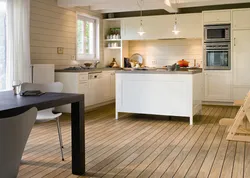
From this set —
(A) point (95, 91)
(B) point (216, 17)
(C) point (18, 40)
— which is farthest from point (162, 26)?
(C) point (18, 40)

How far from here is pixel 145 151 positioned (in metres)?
3.77

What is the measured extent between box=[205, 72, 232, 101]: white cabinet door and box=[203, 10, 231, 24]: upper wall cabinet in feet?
4.02

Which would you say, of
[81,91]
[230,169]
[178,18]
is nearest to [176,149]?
[230,169]

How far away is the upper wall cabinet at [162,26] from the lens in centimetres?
765

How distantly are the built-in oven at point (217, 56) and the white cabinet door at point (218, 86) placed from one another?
0.17 m

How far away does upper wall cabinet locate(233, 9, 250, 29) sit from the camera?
23.0 feet

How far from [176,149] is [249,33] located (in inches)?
172

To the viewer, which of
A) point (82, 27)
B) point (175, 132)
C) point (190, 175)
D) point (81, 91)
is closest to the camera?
point (190, 175)

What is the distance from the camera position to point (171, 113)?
5.43 metres

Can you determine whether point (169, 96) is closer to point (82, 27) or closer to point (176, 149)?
point (176, 149)

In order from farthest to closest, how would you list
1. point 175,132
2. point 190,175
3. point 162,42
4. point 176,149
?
1. point 162,42
2. point 175,132
3. point 176,149
4. point 190,175

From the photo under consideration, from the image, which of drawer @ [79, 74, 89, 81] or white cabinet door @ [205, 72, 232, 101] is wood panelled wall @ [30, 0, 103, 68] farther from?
white cabinet door @ [205, 72, 232, 101]

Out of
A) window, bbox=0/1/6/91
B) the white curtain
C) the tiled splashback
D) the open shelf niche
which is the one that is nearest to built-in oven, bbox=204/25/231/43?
the tiled splashback

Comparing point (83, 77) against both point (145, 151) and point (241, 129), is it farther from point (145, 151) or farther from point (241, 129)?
point (241, 129)
